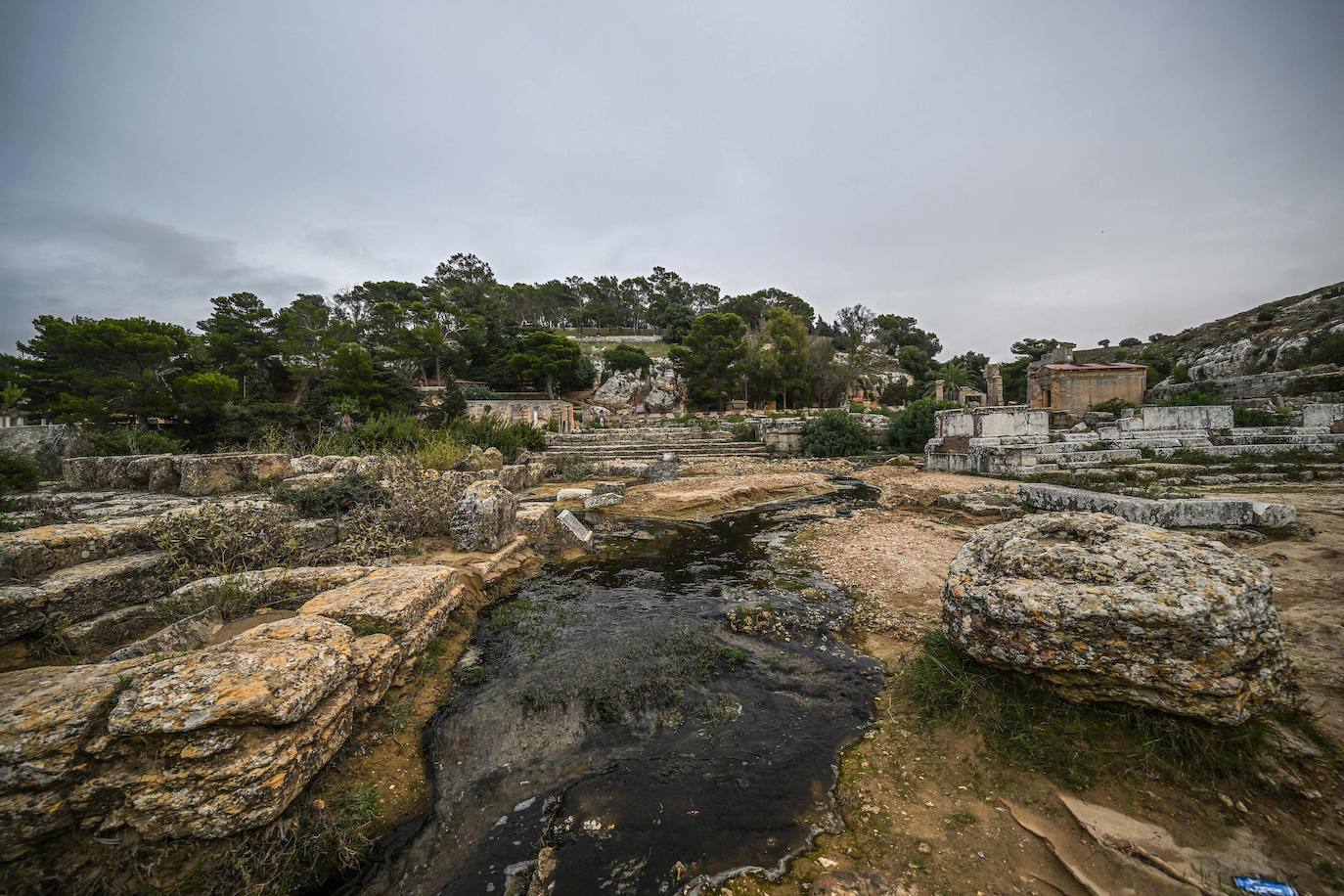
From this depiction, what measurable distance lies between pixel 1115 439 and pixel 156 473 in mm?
20939

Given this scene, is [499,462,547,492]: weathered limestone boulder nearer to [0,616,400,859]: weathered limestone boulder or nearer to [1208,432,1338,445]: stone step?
[0,616,400,859]: weathered limestone boulder

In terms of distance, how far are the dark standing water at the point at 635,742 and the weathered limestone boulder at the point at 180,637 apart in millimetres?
1830

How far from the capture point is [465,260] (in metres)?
65.8

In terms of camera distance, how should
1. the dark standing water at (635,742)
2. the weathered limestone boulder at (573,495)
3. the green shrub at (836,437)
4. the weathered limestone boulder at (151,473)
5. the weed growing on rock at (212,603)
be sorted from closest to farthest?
the dark standing water at (635,742), the weed growing on rock at (212,603), the weathered limestone boulder at (151,473), the weathered limestone boulder at (573,495), the green shrub at (836,437)

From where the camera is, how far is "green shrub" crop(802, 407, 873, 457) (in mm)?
19625

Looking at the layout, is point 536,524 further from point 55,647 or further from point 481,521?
point 55,647

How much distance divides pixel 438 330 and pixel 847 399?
33.8 m

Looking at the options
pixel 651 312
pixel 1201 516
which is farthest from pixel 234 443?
pixel 651 312

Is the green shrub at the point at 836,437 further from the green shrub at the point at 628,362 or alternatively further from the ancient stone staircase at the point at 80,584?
the green shrub at the point at 628,362

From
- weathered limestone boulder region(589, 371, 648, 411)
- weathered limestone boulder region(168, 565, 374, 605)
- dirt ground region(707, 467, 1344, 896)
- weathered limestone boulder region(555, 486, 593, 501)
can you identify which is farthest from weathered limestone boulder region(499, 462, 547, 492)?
weathered limestone boulder region(589, 371, 648, 411)

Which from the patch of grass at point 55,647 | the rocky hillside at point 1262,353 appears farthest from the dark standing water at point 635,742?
the rocky hillside at point 1262,353

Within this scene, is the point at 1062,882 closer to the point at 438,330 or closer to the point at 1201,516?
the point at 1201,516

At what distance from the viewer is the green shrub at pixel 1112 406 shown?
17375 mm

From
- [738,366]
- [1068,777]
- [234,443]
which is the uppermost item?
[738,366]
